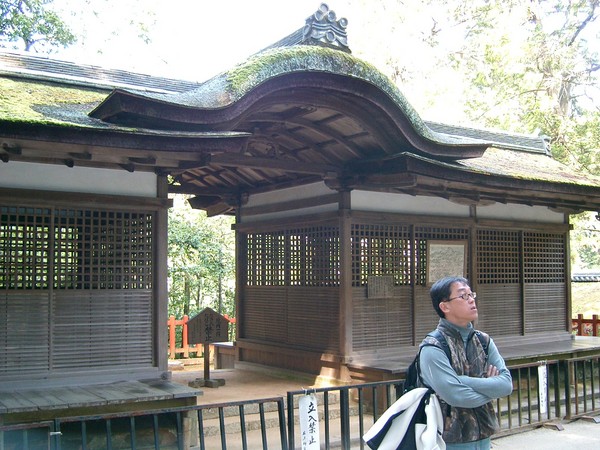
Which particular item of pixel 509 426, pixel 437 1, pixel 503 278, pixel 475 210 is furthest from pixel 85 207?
pixel 437 1

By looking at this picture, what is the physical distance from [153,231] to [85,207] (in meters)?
0.86

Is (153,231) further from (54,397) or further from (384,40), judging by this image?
(384,40)

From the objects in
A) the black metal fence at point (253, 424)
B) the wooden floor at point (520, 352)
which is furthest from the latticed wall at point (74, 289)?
the wooden floor at point (520, 352)

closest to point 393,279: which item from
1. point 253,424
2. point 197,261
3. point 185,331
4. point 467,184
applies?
point 467,184

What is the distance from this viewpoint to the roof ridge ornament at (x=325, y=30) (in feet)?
25.3

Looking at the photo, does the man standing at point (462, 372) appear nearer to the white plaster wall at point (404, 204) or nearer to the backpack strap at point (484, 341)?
the backpack strap at point (484, 341)

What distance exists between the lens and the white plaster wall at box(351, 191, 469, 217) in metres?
9.92

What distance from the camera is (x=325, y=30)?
7.78m

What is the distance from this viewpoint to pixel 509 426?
8078 mm

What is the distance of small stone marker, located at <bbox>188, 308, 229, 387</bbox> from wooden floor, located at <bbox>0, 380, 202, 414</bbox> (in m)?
2.01

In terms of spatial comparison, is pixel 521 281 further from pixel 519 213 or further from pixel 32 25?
pixel 32 25

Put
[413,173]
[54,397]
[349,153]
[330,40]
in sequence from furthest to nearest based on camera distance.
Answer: [349,153] < [413,173] < [330,40] < [54,397]

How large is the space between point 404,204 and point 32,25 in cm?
1459

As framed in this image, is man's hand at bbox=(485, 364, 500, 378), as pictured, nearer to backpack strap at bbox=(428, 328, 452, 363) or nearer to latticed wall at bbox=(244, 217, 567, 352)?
backpack strap at bbox=(428, 328, 452, 363)
